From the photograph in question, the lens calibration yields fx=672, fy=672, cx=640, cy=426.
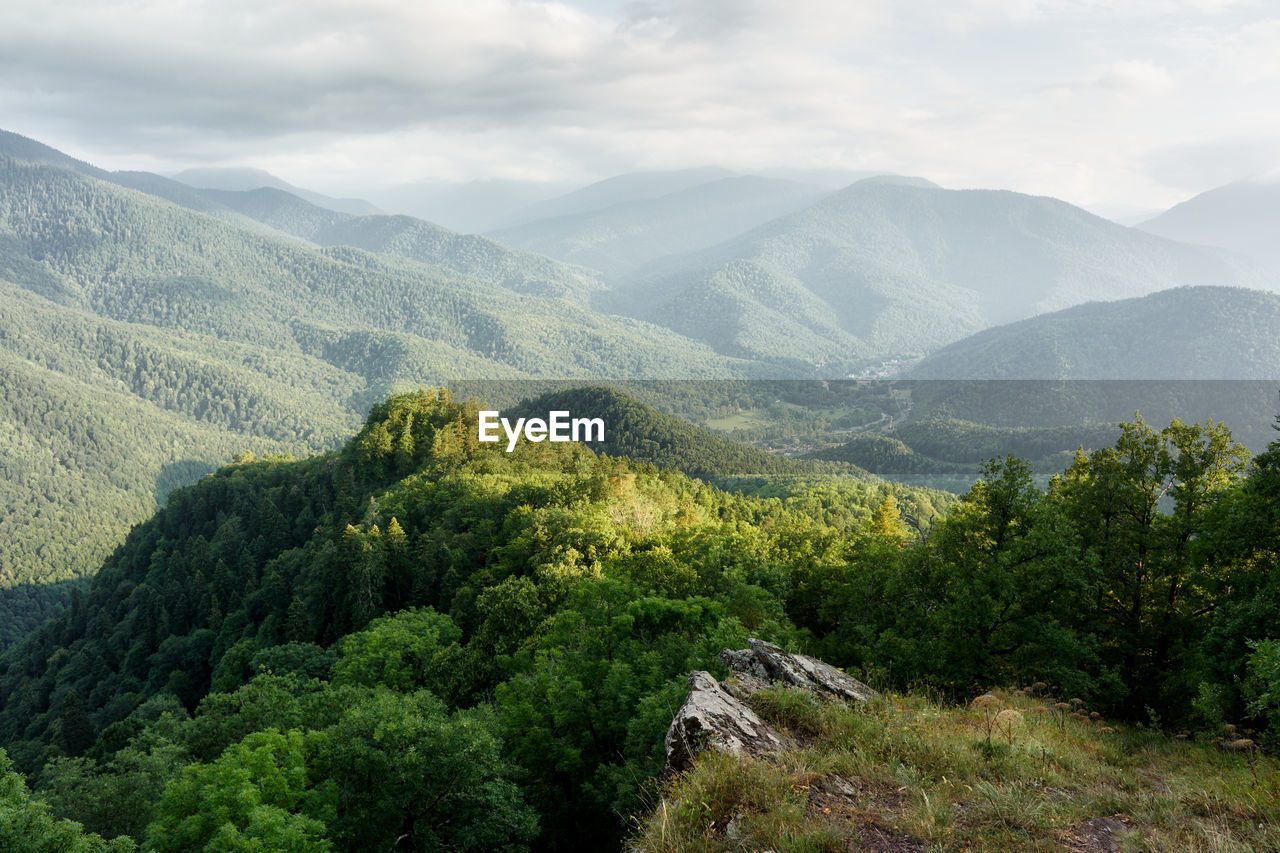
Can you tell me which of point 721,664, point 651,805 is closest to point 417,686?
point 721,664

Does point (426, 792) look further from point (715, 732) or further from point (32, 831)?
point (715, 732)

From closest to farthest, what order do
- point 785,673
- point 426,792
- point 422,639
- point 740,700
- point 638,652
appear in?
point 740,700 → point 785,673 → point 426,792 → point 638,652 → point 422,639

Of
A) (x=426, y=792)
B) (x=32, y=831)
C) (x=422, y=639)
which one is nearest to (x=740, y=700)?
(x=426, y=792)

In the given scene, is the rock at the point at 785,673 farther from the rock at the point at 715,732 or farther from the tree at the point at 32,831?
the tree at the point at 32,831

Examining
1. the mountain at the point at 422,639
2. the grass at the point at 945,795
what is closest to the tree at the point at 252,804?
the mountain at the point at 422,639

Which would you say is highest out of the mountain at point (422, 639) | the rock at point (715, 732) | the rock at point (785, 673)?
the rock at point (715, 732)

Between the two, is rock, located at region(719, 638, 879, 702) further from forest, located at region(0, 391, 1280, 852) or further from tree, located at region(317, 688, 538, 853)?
tree, located at region(317, 688, 538, 853)
